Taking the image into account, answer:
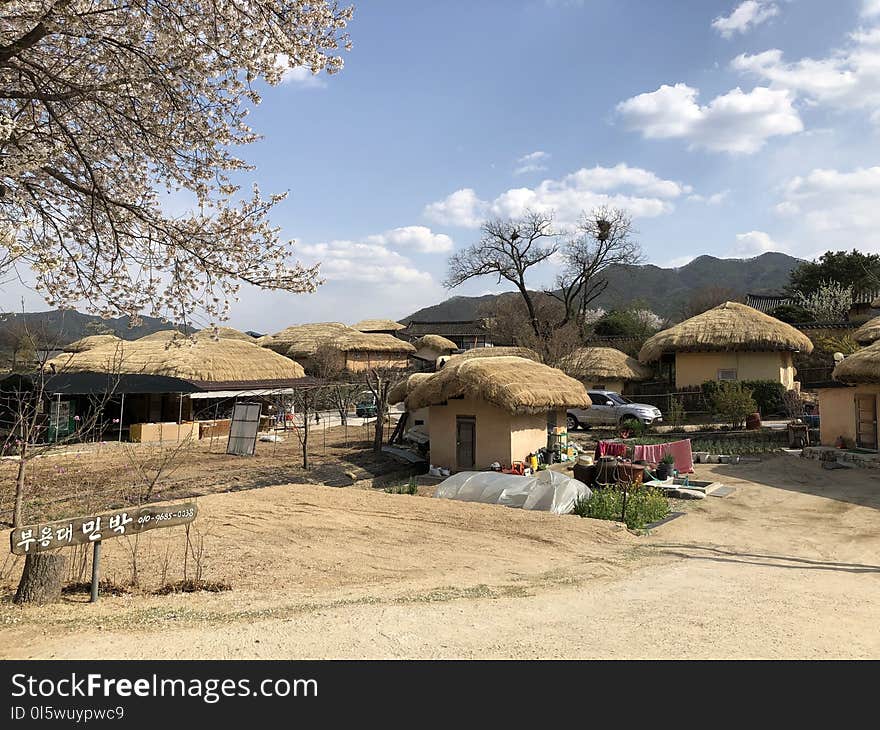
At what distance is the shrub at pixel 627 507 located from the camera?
11.6 meters

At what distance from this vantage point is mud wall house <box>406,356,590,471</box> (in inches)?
671

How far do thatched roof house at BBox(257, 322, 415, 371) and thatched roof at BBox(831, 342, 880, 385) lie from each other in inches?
1166

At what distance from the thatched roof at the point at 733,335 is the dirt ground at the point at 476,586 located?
15.4 meters

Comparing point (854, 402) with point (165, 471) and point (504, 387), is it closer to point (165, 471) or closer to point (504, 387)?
point (504, 387)

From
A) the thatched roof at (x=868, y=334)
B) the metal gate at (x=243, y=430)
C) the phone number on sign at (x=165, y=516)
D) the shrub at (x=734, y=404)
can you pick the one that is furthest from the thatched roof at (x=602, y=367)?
the phone number on sign at (x=165, y=516)

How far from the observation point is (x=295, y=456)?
788 inches

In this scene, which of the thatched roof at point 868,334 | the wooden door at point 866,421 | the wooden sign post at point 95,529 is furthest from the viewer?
the thatched roof at point 868,334

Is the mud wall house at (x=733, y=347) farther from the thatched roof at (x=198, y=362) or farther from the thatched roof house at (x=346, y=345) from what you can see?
the thatched roof house at (x=346, y=345)

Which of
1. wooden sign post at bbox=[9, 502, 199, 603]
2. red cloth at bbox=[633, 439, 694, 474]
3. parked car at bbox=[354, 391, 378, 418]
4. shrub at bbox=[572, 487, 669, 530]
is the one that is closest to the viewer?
wooden sign post at bbox=[9, 502, 199, 603]

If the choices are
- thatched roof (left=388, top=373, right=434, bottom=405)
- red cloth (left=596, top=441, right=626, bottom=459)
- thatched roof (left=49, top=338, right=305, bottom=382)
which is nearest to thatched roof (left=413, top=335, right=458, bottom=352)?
thatched roof (left=49, top=338, right=305, bottom=382)

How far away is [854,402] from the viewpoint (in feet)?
58.7

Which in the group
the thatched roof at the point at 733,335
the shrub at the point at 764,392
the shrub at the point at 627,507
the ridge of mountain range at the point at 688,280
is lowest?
the shrub at the point at 627,507

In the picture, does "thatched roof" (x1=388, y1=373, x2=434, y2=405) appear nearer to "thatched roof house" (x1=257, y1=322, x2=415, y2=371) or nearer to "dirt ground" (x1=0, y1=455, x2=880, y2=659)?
"dirt ground" (x1=0, y1=455, x2=880, y2=659)
